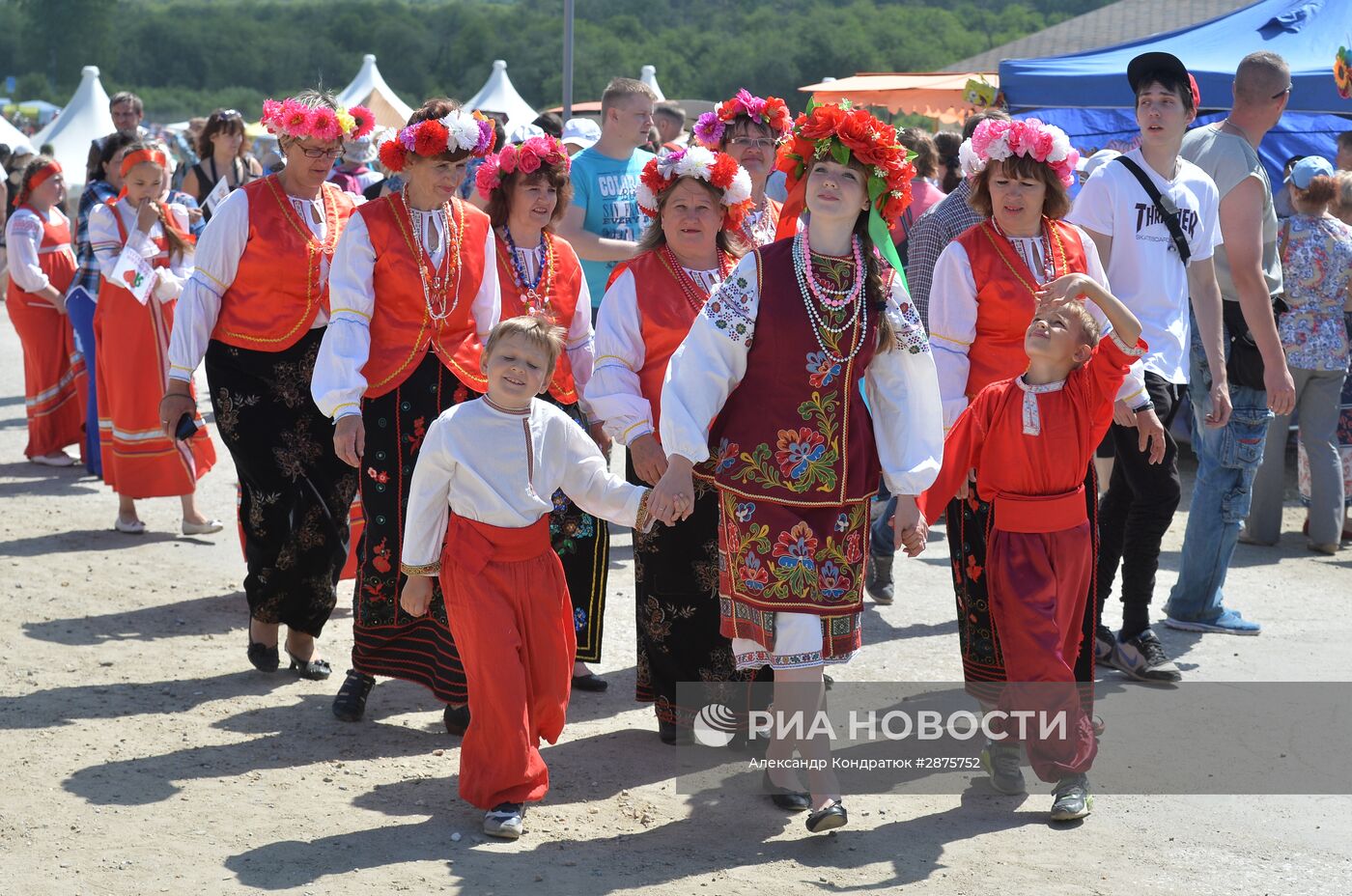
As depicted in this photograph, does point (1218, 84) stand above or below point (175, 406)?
above

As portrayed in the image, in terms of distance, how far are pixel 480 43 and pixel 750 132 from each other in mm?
74508

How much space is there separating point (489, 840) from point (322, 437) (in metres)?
1.99

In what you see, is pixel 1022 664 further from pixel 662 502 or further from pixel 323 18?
pixel 323 18

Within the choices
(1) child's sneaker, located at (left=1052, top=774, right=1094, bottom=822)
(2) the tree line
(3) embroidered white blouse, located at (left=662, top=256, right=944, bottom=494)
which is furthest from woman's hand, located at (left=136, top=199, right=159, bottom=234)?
(2) the tree line

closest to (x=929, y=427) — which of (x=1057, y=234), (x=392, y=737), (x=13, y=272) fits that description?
(x=1057, y=234)

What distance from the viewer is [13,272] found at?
30.5 feet

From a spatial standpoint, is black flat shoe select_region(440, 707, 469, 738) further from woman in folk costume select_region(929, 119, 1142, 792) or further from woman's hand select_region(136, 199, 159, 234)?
woman's hand select_region(136, 199, 159, 234)

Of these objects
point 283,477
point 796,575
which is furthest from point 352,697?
point 796,575

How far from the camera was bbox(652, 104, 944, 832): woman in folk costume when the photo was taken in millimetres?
4133

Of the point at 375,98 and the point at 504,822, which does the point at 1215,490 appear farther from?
the point at 375,98

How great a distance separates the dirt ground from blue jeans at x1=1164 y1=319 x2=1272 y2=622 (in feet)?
0.77

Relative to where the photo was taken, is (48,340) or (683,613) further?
(48,340)

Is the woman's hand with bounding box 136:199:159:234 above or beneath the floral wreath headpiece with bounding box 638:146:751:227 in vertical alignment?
above

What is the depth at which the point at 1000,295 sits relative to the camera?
4.80 meters
